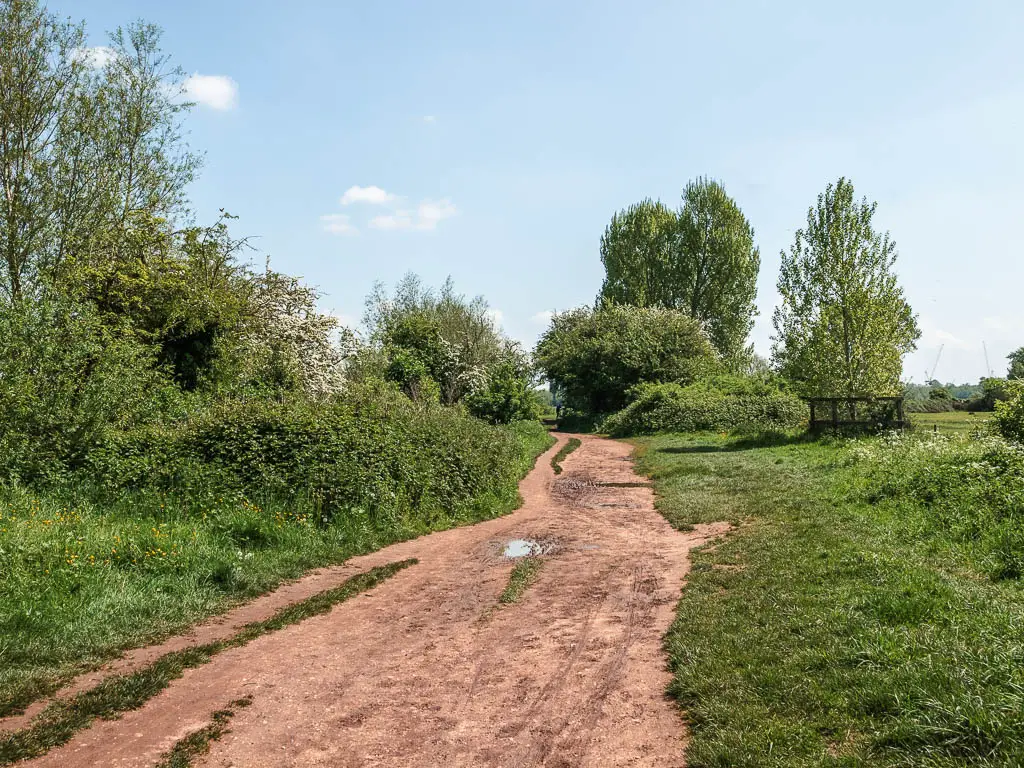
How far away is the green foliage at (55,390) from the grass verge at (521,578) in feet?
24.1

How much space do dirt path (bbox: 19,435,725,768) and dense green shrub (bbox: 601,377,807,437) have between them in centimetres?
2259

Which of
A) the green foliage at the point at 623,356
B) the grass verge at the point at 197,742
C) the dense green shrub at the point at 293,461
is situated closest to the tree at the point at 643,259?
the green foliage at the point at 623,356

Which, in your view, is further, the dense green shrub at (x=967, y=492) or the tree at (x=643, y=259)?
the tree at (x=643, y=259)

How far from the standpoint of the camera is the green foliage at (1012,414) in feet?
45.7

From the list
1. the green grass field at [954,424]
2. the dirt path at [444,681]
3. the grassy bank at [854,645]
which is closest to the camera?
the grassy bank at [854,645]

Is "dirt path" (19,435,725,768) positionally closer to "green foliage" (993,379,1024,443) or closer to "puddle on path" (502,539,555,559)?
"puddle on path" (502,539,555,559)

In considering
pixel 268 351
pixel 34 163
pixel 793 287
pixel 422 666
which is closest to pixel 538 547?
pixel 422 666

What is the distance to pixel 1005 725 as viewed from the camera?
12.2ft

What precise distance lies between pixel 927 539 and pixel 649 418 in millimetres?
25639

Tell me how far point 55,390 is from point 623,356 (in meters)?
33.3

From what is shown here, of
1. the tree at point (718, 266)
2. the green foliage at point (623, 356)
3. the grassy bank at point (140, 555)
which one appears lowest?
the grassy bank at point (140, 555)

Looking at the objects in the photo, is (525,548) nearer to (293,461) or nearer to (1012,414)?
(293,461)

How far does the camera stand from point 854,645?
204 inches

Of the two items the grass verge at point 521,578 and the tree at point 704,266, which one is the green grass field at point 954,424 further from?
the tree at point 704,266
